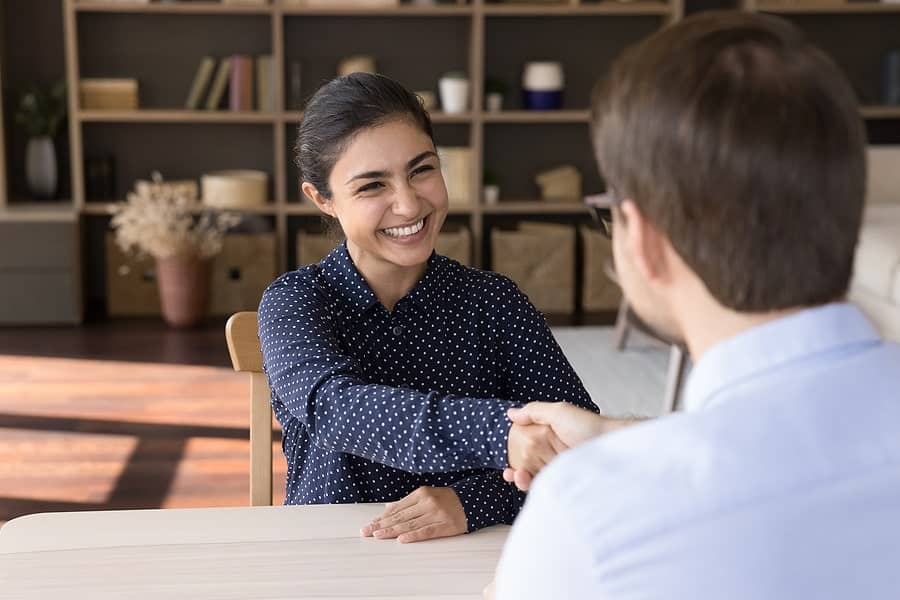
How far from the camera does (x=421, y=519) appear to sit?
1357 millimetres

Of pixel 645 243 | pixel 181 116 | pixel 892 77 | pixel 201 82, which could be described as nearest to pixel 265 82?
pixel 201 82

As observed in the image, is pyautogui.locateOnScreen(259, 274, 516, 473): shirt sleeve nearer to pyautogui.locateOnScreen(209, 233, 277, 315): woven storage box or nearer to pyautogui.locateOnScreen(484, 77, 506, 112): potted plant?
pyautogui.locateOnScreen(209, 233, 277, 315): woven storage box

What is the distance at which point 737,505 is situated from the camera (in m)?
0.66

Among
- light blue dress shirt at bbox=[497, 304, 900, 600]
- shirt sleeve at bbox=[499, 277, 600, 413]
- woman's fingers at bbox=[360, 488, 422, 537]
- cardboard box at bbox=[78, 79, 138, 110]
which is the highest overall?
cardboard box at bbox=[78, 79, 138, 110]

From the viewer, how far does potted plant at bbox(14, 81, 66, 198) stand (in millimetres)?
5207

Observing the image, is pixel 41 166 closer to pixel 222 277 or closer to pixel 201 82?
pixel 201 82

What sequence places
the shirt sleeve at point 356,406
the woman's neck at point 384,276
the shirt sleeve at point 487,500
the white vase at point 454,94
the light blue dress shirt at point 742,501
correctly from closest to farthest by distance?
the light blue dress shirt at point 742,501 → the shirt sleeve at point 356,406 → the shirt sleeve at point 487,500 → the woman's neck at point 384,276 → the white vase at point 454,94

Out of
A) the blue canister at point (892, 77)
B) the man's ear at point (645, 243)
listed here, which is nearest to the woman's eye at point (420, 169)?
the man's ear at point (645, 243)

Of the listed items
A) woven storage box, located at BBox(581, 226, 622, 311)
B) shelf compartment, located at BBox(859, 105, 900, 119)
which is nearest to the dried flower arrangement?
woven storage box, located at BBox(581, 226, 622, 311)

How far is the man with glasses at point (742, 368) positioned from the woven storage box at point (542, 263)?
4558 mm

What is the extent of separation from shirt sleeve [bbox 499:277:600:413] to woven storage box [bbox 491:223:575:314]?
11.7 feet

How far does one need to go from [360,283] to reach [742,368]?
3.42 ft

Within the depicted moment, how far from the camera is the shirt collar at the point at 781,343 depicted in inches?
29.2

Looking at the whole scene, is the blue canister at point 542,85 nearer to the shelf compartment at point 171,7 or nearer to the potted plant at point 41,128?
the shelf compartment at point 171,7
